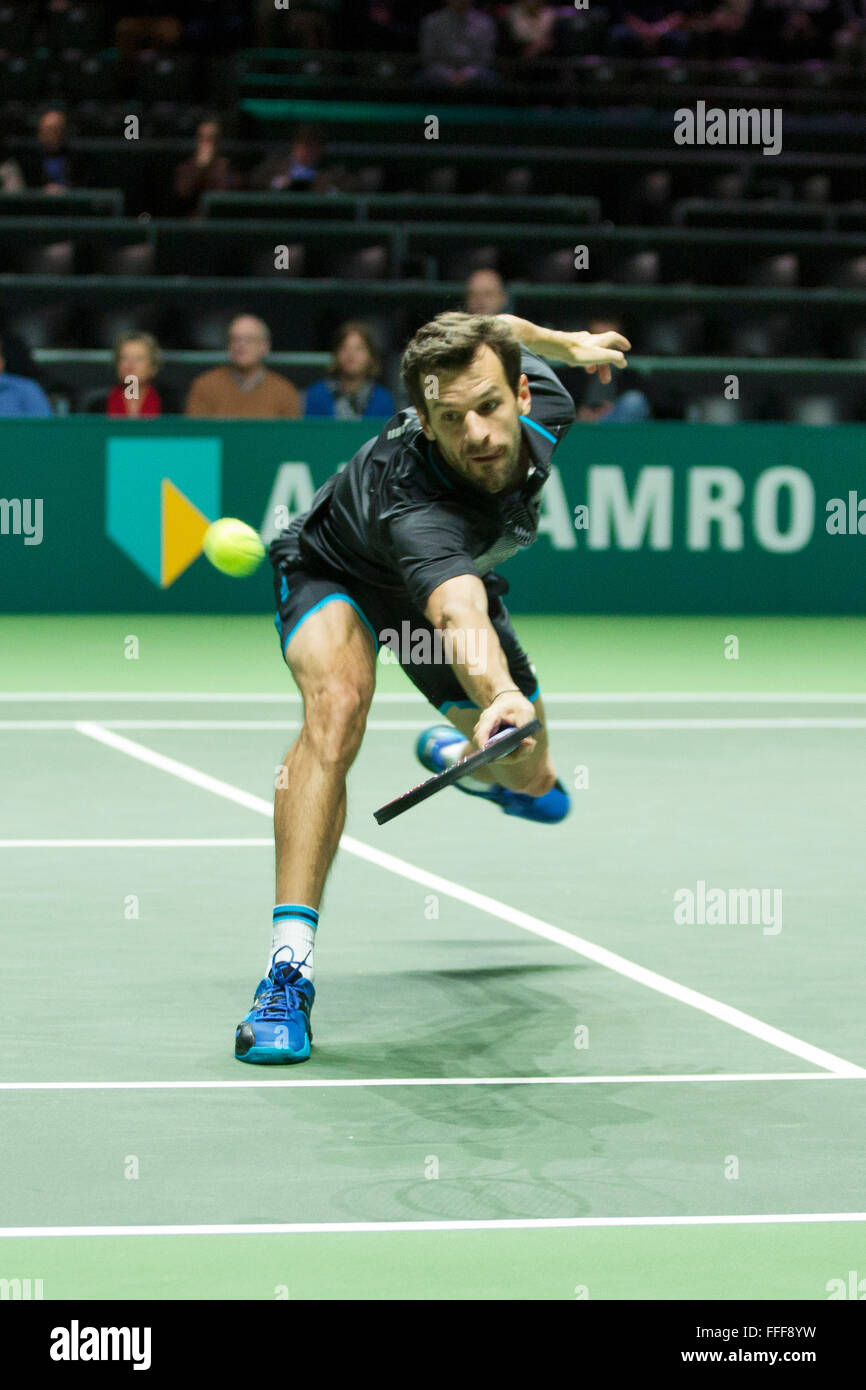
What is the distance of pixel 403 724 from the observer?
11.4m

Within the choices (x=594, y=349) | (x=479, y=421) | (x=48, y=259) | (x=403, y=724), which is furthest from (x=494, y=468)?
(x=48, y=259)

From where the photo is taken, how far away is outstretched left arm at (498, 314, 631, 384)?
645cm

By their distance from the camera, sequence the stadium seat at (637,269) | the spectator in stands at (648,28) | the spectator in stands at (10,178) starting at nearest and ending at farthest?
the spectator in stands at (10,178)
the stadium seat at (637,269)
the spectator in stands at (648,28)

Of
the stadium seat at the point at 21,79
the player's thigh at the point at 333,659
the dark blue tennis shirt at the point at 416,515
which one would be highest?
the stadium seat at the point at 21,79

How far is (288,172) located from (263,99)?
7.16 feet

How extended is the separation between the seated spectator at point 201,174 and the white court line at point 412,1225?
50.1 feet

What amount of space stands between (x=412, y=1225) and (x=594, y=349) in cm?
298

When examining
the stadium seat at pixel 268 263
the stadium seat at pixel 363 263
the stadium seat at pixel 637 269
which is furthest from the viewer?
the stadium seat at pixel 637 269

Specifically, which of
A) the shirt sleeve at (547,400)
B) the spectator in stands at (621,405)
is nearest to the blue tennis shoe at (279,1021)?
the shirt sleeve at (547,400)

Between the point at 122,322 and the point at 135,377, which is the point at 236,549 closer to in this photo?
the point at 135,377

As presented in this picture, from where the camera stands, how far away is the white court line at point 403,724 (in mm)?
11250

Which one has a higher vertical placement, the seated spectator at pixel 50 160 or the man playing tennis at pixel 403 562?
the seated spectator at pixel 50 160

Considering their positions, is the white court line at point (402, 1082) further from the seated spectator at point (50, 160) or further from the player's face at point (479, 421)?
the seated spectator at point (50, 160)

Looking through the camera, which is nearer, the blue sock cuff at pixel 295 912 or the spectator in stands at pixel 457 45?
the blue sock cuff at pixel 295 912
